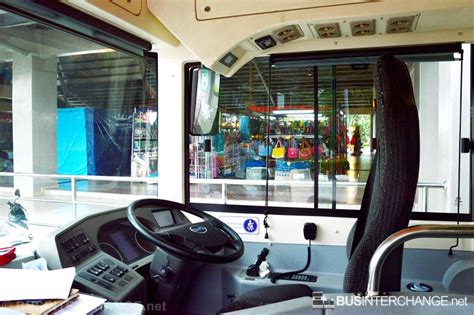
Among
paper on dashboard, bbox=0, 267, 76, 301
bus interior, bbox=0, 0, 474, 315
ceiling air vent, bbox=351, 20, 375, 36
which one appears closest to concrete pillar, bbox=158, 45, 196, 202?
bus interior, bbox=0, 0, 474, 315

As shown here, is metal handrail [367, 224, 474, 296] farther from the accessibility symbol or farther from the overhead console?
the accessibility symbol

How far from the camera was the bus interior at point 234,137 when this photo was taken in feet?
5.28

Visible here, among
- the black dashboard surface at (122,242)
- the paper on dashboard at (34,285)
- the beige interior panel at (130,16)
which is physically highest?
the beige interior panel at (130,16)

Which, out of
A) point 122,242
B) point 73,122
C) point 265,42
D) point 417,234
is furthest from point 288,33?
point 73,122

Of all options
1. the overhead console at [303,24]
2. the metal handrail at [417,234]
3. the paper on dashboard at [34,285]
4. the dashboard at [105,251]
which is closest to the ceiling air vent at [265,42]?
the overhead console at [303,24]

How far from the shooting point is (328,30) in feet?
6.33

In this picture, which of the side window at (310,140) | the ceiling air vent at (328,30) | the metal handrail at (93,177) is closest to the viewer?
the ceiling air vent at (328,30)

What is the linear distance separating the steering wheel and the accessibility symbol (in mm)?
412

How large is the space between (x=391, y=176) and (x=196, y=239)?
0.87 metres

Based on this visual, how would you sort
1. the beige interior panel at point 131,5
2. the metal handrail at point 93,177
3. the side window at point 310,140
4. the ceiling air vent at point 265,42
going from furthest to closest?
1. the metal handrail at point 93,177
2. the side window at point 310,140
3. the ceiling air vent at point 265,42
4. the beige interior panel at point 131,5

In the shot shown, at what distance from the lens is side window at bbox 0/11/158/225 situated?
7.30 feet

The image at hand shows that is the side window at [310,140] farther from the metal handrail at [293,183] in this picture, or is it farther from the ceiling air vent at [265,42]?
the ceiling air vent at [265,42]

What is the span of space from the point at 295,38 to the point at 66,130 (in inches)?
73.5

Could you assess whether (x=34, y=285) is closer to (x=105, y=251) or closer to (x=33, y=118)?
(x=105, y=251)
